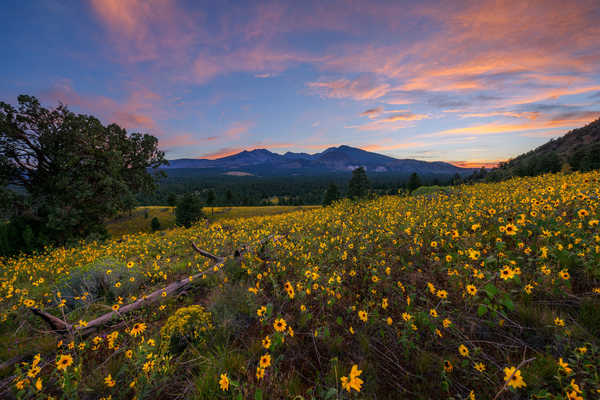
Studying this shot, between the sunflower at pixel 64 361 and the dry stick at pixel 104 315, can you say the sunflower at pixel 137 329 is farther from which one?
the sunflower at pixel 64 361

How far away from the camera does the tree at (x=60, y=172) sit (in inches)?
682

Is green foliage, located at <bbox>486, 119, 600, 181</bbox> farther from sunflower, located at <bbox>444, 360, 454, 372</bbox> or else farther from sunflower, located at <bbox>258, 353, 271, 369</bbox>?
sunflower, located at <bbox>258, 353, 271, 369</bbox>

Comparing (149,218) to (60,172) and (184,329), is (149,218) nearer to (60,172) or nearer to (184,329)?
(60,172)

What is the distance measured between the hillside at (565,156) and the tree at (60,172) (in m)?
40.8

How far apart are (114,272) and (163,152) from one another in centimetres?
2347

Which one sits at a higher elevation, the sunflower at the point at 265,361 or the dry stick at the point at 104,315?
the sunflower at the point at 265,361

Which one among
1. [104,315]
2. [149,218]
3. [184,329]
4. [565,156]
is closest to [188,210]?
[149,218]

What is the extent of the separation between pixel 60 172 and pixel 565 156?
236 ft

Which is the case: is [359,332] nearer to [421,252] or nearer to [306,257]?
[306,257]

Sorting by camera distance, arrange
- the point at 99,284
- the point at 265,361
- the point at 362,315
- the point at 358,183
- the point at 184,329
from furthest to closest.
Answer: the point at 358,183
the point at 99,284
the point at 184,329
the point at 362,315
the point at 265,361

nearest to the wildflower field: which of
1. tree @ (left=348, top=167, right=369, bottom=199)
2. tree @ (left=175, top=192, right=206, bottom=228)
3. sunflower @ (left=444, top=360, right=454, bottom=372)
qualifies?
sunflower @ (left=444, top=360, right=454, bottom=372)

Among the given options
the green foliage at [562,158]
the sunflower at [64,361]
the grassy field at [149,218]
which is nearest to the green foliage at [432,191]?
the green foliage at [562,158]

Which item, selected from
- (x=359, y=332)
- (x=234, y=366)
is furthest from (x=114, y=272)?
(x=359, y=332)

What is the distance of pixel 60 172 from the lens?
18500 millimetres
